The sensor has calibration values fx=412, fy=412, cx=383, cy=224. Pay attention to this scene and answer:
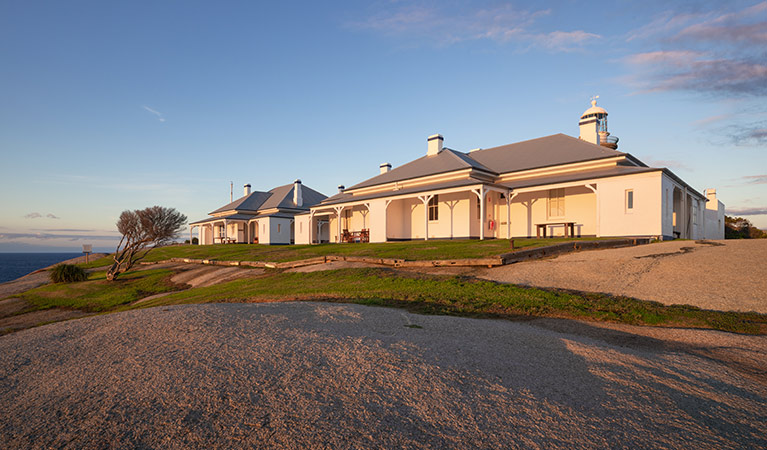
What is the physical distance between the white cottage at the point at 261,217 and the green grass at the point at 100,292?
1635 cm

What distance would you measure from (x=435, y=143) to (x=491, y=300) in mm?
22689

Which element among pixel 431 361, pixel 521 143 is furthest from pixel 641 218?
pixel 431 361

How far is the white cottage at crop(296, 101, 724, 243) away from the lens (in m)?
19.0

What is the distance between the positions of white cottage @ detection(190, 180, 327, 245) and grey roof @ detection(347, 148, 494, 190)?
455 inches

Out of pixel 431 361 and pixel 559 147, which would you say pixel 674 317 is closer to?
pixel 431 361

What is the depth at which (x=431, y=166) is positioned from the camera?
27688 mm

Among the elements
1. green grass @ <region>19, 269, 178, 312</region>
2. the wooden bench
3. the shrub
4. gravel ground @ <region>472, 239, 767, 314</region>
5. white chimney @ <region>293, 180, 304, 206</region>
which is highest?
white chimney @ <region>293, 180, 304, 206</region>

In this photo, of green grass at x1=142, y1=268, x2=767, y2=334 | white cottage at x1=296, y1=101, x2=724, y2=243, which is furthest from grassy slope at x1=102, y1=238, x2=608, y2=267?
green grass at x1=142, y1=268, x2=767, y2=334

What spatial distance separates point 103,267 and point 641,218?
3345cm

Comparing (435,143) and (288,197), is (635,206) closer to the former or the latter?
(435,143)

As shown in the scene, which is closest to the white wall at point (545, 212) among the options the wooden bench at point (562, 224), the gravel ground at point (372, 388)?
the wooden bench at point (562, 224)

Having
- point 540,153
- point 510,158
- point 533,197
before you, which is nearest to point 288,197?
point 510,158

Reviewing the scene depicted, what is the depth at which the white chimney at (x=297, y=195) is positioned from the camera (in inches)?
1686

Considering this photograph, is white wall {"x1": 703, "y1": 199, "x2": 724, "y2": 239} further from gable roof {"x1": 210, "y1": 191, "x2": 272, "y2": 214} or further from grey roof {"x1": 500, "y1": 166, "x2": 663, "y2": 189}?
gable roof {"x1": 210, "y1": 191, "x2": 272, "y2": 214}
